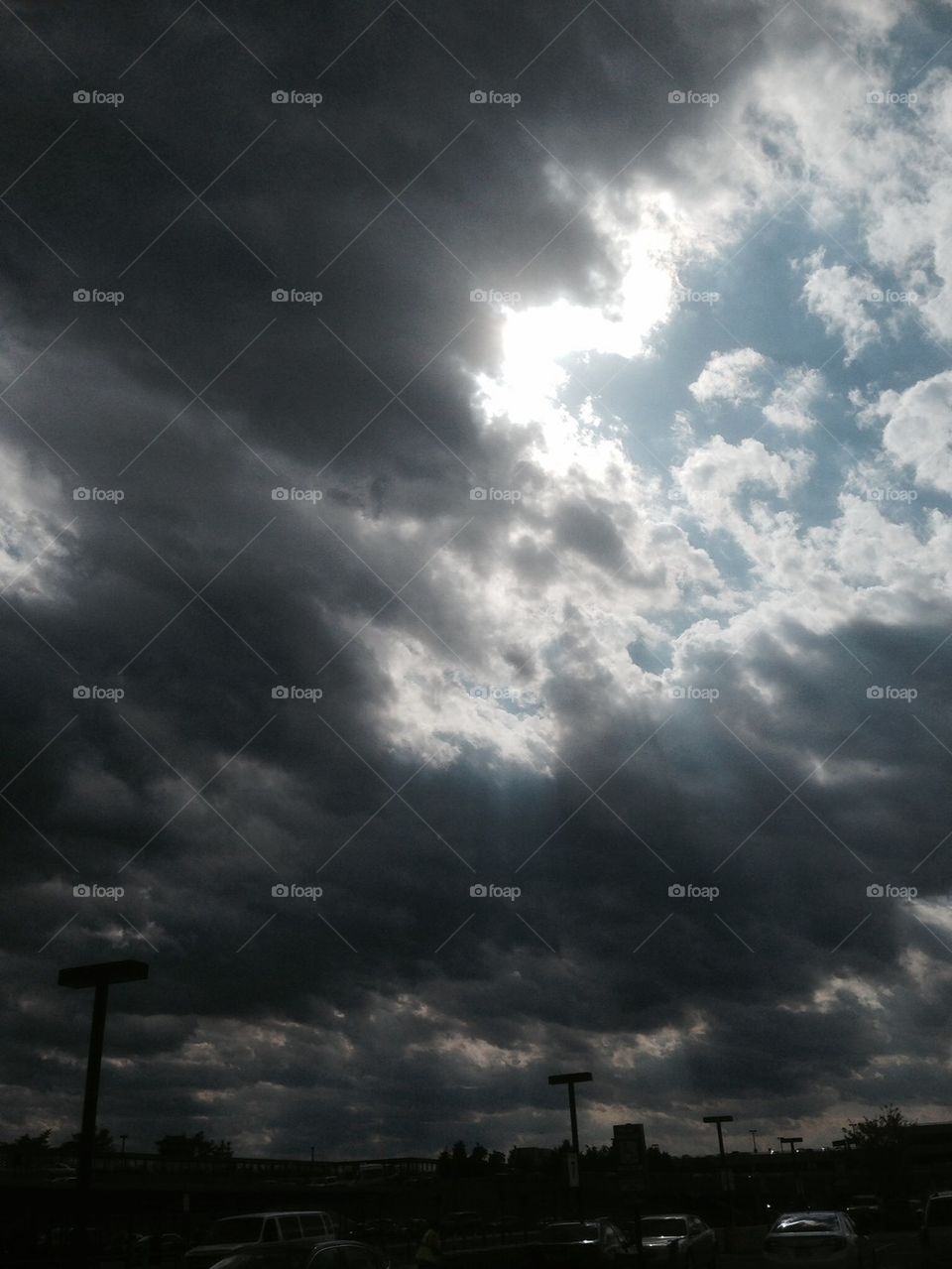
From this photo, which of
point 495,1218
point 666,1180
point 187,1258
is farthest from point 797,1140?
point 187,1258

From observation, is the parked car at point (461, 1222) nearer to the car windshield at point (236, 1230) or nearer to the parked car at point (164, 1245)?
the parked car at point (164, 1245)

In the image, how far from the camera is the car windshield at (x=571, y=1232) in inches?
798

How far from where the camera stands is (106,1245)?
107 feet

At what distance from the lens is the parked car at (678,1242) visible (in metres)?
21.0

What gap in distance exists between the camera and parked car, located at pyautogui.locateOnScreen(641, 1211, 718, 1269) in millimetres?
20953

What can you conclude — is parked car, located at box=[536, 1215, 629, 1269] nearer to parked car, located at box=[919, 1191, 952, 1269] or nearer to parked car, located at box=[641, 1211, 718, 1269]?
parked car, located at box=[641, 1211, 718, 1269]

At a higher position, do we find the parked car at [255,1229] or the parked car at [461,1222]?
the parked car at [255,1229]

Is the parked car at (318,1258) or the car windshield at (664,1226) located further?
the car windshield at (664,1226)

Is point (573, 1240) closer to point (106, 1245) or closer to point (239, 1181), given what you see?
point (106, 1245)

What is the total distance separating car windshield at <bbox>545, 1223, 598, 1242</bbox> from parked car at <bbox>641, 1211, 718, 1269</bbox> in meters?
1.28

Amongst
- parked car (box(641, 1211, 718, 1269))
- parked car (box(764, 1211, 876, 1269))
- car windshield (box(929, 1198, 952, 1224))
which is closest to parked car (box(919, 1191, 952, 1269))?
car windshield (box(929, 1198, 952, 1224))

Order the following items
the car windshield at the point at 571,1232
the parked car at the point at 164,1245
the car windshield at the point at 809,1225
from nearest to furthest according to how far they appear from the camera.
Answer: the car windshield at the point at 809,1225 → the car windshield at the point at 571,1232 → the parked car at the point at 164,1245

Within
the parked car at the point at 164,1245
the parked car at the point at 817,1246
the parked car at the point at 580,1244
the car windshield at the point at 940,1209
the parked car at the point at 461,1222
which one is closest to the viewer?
the parked car at the point at 817,1246

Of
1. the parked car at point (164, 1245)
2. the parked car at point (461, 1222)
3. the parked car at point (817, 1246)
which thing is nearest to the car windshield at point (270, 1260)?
the parked car at point (817, 1246)
